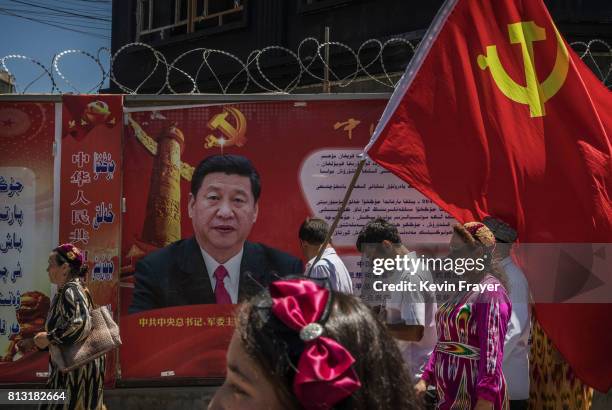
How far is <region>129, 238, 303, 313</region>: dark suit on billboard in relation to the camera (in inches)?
273

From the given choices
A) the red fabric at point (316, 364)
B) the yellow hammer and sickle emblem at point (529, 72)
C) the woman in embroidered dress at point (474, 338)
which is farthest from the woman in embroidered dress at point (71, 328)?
the red fabric at point (316, 364)

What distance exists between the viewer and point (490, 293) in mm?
4246

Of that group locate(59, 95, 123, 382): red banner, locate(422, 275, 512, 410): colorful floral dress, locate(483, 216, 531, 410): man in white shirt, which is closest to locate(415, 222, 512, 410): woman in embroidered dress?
locate(422, 275, 512, 410): colorful floral dress

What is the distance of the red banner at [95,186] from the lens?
6.88 m

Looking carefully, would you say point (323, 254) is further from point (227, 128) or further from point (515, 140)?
point (515, 140)

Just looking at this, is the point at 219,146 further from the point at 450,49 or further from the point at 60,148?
the point at 450,49

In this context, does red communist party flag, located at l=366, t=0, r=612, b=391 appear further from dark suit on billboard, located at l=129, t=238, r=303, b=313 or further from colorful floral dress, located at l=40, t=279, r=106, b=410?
dark suit on billboard, located at l=129, t=238, r=303, b=313

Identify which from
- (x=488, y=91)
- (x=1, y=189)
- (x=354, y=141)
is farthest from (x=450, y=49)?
(x=1, y=189)

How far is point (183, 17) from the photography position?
16109 millimetres

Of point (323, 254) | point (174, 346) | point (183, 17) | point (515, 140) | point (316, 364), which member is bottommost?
point (174, 346)

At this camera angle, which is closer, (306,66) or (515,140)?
(515,140)

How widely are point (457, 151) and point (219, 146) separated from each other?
2.97m

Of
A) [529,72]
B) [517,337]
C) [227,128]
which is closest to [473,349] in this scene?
[517,337]

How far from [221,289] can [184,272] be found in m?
0.33
